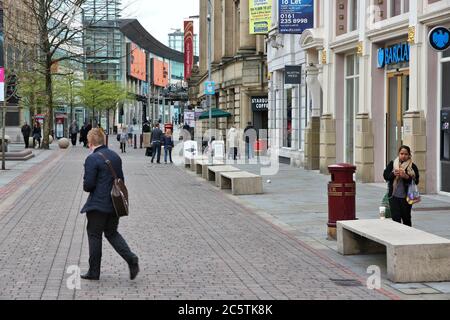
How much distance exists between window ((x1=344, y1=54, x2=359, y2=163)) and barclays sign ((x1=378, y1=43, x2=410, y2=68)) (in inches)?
102

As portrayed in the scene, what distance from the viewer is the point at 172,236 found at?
40.7 feet

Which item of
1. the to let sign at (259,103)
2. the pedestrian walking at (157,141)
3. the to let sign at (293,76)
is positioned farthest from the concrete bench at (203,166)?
the to let sign at (259,103)

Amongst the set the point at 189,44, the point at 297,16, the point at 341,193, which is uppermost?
the point at 189,44

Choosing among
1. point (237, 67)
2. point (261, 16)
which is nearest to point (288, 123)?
point (261, 16)

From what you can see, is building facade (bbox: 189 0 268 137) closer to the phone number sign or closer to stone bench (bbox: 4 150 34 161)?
stone bench (bbox: 4 150 34 161)

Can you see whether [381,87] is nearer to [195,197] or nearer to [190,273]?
[195,197]

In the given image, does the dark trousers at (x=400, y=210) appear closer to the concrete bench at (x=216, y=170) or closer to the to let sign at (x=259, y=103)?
the concrete bench at (x=216, y=170)

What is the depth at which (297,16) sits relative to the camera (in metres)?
28.0

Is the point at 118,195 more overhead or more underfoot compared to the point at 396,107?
more underfoot

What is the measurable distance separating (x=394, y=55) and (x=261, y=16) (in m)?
15.8

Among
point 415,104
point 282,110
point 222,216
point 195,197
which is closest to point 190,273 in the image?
A: point 222,216

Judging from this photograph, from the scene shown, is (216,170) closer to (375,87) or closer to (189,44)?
(375,87)

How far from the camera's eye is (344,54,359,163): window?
24.8m

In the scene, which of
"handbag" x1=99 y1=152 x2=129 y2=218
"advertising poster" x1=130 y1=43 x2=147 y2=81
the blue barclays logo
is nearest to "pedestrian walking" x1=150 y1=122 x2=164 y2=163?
the blue barclays logo
